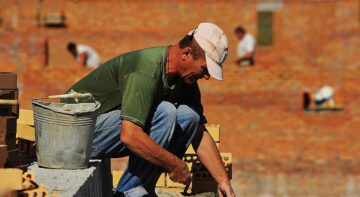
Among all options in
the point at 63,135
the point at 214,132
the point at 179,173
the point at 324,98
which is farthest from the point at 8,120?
the point at 324,98

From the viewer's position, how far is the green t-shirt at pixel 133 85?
5.05m

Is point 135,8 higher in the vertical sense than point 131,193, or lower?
higher

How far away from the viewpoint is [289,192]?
1753 centimetres

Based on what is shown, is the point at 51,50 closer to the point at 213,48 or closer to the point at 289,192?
the point at 289,192

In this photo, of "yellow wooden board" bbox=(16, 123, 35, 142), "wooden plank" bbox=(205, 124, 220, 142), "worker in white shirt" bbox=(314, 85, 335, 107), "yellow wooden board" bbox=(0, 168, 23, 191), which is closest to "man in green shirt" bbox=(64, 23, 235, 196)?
"yellow wooden board" bbox=(16, 123, 35, 142)

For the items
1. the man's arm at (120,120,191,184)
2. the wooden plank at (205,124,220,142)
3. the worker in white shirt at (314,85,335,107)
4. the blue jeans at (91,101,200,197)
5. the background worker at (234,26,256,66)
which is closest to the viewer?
the man's arm at (120,120,191,184)

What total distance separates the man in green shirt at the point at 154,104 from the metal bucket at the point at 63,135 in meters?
0.19

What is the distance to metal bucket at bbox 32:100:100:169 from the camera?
207 inches

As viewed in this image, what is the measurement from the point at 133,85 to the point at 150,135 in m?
0.37

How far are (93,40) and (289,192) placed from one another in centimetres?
890

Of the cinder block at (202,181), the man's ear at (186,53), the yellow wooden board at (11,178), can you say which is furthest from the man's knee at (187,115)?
the yellow wooden board at (11,178)

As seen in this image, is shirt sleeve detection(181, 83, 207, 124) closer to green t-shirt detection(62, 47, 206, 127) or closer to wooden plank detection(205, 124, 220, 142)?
green t-shirt detection(62, 47, 206, 127)

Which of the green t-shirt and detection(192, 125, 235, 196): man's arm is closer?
the green t-shirt

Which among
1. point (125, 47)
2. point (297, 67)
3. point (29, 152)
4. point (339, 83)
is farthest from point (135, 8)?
point (29, 152)
